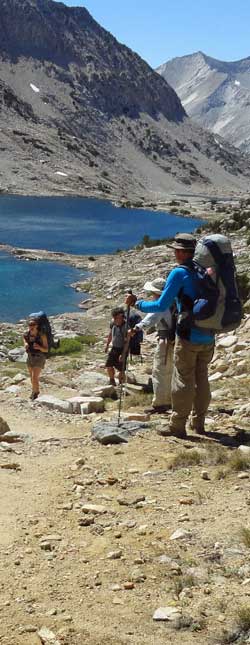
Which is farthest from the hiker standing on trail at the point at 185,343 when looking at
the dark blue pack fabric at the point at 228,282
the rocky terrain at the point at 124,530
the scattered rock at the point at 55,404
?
the scattered rock at the point at 55,404

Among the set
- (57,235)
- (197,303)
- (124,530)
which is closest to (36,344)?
(197,303)

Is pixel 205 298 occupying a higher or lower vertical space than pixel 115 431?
higher

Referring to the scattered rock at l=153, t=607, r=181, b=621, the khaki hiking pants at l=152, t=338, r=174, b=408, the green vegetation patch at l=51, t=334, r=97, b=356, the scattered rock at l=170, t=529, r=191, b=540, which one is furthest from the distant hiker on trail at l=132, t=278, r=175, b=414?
the green vegetation patch at l=51, t=334, r=97, b=356

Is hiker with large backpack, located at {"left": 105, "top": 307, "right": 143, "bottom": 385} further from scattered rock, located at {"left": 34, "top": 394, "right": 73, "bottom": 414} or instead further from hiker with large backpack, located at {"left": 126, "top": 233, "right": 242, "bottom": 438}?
hiker with large backpack, located at {"left": 126, "top": 233, "right": 242, "bottom": 438}

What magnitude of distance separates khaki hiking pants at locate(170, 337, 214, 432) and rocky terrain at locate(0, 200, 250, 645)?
385 mm

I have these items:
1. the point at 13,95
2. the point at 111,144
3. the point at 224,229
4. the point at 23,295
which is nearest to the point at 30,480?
the point at 23,295

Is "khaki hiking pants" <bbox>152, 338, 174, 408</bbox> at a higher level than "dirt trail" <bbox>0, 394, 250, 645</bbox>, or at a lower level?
higher

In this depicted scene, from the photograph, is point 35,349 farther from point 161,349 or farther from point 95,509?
point 95,509

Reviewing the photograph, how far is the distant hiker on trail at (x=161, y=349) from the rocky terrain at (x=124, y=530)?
551 mm

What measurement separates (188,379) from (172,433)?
0.84 metres

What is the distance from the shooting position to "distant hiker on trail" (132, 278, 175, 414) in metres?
9.74

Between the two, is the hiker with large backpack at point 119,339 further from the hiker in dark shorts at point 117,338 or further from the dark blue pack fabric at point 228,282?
the dark blue pack fabric at point 228,282

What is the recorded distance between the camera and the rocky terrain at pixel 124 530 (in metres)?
4.68

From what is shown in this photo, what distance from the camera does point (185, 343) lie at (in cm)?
797
